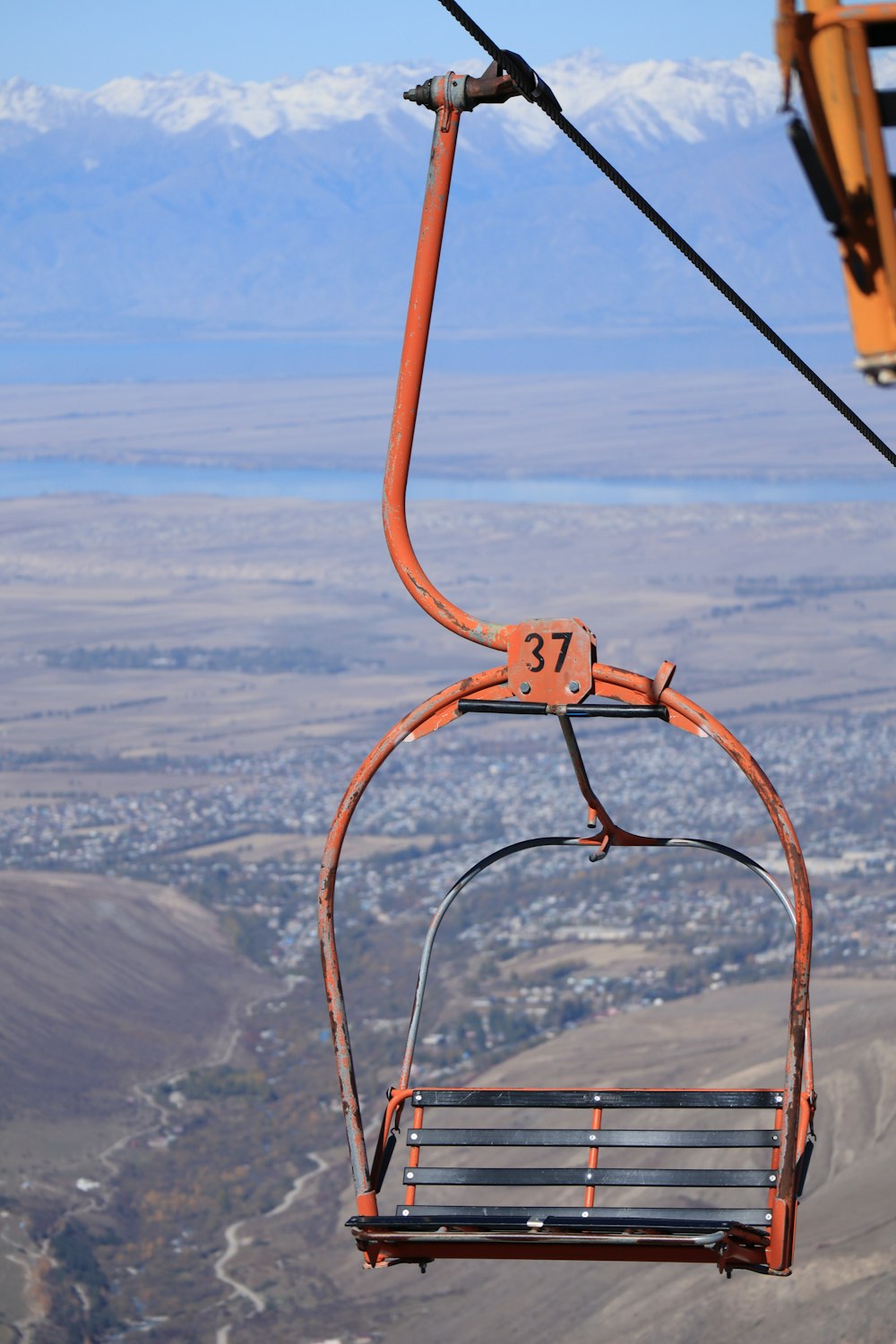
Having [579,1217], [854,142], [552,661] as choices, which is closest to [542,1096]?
[579,1217]

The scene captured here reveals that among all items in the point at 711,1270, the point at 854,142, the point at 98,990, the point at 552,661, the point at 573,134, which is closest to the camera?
the point at 854,142

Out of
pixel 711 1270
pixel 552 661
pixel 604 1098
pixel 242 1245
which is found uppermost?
pixel 552 661

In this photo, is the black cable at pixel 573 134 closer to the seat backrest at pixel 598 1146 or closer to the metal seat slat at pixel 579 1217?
the seat backrest at pixel 598 1146

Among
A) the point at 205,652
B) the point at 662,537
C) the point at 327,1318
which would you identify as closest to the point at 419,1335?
the point at 327,1318

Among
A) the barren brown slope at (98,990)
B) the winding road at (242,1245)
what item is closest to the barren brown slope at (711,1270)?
the winding road at (242,1245)

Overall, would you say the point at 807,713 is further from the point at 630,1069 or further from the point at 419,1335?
the point at 419,1335

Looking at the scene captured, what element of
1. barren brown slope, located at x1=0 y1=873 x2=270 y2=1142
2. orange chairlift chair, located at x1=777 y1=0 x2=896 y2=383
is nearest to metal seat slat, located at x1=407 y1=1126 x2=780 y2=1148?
orange chairlift chair, located at x1=777 y1=0 x2=896 y2=383

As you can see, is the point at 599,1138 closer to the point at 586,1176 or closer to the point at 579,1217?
the point at 586,1176
